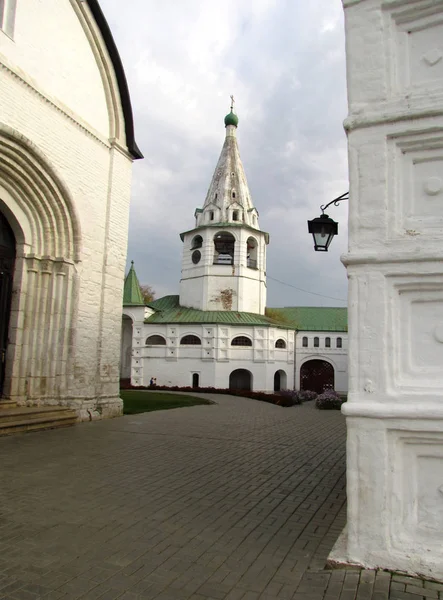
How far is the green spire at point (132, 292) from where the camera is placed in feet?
127

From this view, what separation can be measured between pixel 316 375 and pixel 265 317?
717 centimetres

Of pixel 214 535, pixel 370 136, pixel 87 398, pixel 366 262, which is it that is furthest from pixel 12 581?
pixel 87 398

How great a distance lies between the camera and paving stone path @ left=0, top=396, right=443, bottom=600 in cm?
318

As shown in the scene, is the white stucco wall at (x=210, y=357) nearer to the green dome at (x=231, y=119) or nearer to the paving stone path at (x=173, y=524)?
the green dome at (x=231, y=119)

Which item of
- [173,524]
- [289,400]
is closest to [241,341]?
[289,400]

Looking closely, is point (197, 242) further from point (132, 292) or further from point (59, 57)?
point (59, 57)

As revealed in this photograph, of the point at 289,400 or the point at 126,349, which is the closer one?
the point at 289,400

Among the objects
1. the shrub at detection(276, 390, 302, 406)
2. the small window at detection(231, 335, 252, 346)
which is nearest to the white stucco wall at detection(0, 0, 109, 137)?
the shrub at detection(276, 390, 302, 406)

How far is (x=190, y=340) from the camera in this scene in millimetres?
37156

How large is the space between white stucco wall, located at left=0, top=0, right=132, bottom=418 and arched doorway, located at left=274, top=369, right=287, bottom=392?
27746mm

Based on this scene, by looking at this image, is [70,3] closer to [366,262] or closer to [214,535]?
[366,262]

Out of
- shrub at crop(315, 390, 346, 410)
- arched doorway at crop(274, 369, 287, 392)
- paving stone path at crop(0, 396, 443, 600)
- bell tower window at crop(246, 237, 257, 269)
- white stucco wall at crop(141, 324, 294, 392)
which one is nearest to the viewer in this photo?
paving stone path at crop(0, 396, 443, 600)

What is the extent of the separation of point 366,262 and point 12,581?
345 cm

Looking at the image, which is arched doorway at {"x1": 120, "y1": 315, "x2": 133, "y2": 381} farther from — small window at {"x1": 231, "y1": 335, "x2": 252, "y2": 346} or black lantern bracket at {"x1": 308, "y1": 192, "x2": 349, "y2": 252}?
black lantern bracket at {"x1": 308, "y1": 192, "x2": 349, "y2": 252}
